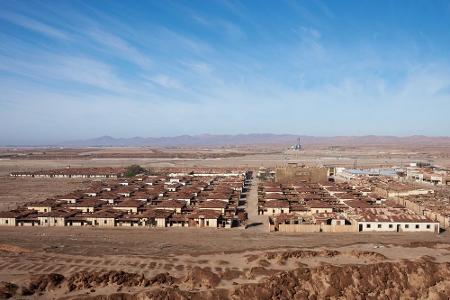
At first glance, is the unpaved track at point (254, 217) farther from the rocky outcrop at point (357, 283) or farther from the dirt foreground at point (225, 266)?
the rocky outcrop at point (357, 283)

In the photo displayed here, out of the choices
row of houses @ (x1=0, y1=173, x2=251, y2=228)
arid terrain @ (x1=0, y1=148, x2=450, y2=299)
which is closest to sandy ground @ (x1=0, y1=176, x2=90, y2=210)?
row of houses @ (x1=0, y1=173, x2=251, y2=228)

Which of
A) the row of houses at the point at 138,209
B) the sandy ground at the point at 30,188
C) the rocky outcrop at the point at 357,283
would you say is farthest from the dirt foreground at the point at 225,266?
the sandy ground at the point at 30,188

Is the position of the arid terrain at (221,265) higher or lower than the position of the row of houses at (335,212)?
lower

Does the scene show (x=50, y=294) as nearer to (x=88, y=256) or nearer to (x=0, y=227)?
(x=88, y=256)

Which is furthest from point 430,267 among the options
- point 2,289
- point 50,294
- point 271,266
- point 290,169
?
point 290,169

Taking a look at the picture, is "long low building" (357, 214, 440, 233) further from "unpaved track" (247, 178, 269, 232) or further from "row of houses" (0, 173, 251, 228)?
"row of houses" (0, 173, 251, 228)

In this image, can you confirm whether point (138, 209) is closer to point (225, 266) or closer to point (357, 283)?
point (225, 266)
